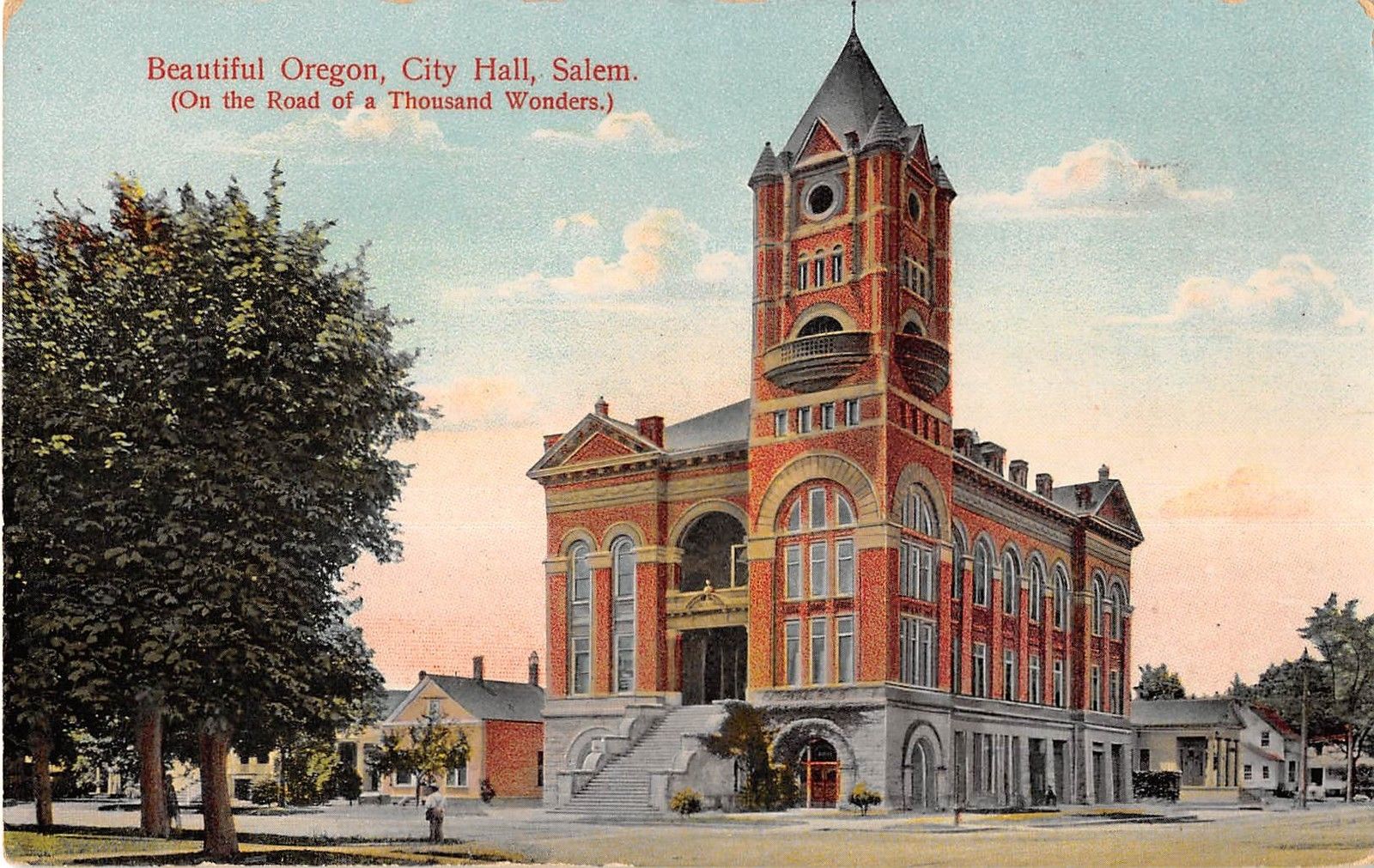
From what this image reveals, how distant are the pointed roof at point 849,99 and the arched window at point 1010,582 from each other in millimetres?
5955

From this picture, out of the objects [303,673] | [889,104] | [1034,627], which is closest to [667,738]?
[303,673]

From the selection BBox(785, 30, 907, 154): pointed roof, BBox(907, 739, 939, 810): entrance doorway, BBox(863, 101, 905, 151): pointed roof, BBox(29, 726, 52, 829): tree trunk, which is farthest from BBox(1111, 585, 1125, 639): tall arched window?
BBox(29, 726, 52, 829): tree trunk

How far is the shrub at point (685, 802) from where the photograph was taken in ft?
62.8

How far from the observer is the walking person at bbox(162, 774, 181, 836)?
1912 centimetres

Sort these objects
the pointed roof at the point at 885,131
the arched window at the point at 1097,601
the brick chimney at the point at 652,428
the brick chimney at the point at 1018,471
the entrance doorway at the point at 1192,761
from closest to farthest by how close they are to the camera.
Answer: the pointed roof at the point at 885,131
the brick chimney at the point at 652,428
the brick chimney at the point at 1018,471
the entrance doorway at the point at 1192,761
the arched window at the point at 1097,601

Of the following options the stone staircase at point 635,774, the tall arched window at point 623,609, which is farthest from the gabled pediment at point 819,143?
the stone staircase at point 635,774

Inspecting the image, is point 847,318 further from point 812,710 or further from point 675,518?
point 812,710

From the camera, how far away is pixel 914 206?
19.0 metres

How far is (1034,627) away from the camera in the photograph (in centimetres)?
2239

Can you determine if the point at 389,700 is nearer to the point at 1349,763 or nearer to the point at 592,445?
the point at 592,445

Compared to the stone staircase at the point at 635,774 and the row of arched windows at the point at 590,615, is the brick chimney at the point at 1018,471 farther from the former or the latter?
the row of arched windows at the point at 590,615

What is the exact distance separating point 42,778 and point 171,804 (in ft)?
4.63

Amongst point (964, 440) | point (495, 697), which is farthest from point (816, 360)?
point (495, 697)

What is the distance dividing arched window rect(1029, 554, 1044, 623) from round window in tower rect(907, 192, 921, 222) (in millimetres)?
5400
